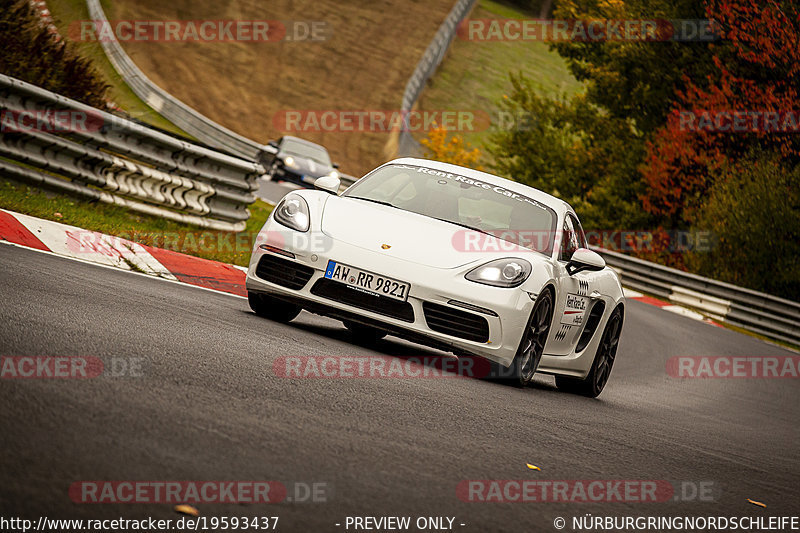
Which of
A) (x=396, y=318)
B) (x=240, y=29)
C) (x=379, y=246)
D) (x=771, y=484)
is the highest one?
(x=240, y=29)

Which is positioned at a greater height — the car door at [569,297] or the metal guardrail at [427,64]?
the metal guardrail at [427,64]

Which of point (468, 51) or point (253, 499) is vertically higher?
point (468, 51)

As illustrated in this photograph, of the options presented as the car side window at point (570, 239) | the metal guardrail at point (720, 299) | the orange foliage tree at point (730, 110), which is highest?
the orange foliage tree at point (730, 110)

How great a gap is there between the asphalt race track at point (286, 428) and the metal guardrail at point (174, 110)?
→ 25.3 m

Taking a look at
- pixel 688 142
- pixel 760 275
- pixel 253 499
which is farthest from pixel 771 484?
pixel 688 142

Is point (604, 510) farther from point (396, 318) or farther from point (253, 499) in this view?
point (396, 318)

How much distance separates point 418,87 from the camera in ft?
168

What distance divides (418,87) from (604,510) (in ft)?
157

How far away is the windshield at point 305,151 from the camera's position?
89.1 ft

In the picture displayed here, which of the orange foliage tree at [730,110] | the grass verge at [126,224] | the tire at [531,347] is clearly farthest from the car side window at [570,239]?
the orange foliage tree at [730,110]

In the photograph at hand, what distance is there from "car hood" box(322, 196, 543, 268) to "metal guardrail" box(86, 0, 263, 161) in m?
26.0

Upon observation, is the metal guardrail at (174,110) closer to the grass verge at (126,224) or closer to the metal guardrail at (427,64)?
the metal guardrail at (427,64)

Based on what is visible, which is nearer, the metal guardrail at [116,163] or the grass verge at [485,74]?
the metal guardrail at [116,163]

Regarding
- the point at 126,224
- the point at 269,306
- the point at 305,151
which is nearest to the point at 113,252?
the point at 126,224
